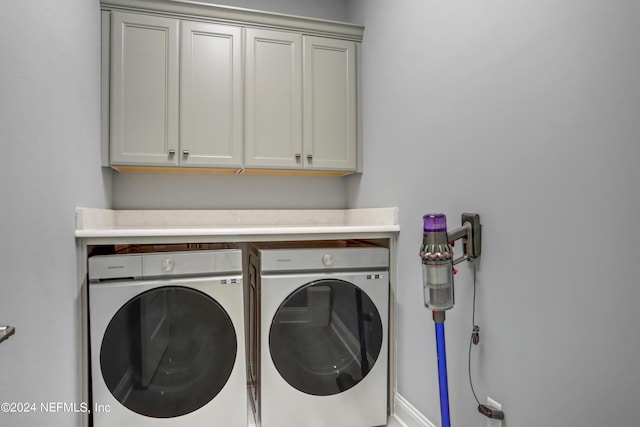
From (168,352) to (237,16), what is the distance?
1.86 meters

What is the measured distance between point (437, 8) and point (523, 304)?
4.06ft

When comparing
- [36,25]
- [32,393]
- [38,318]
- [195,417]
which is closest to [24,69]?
[36,25]

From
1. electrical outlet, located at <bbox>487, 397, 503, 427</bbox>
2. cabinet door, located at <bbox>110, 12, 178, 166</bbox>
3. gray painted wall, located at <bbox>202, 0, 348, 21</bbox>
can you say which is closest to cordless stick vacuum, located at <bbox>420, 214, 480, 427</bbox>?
electrical outlet, located at <bbox>487, 397, 503, 427</bbox>

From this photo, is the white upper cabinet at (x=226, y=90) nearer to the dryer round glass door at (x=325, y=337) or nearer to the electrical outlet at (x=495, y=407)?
the dryer round glass door at (x=325, y=337)

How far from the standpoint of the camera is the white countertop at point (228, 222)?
1706mm

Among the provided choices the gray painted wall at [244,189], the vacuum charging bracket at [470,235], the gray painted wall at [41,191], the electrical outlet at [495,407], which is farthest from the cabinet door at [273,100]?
the electrical outlet at [495,407]

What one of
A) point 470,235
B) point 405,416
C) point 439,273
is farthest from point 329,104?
point 405,416

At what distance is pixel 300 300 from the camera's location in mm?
1781

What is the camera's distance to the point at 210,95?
2.21 metres

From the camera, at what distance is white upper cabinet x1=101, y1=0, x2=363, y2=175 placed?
2080 mm

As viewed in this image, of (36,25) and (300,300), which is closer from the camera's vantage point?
(36,25)

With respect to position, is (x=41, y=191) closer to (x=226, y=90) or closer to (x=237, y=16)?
(x=226, y=90)

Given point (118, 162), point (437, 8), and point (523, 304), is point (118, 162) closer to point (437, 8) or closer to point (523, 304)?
point (437, 8)

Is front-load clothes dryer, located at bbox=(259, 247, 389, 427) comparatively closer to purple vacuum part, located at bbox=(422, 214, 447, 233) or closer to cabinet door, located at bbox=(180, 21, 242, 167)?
purple vacuum part, located at bbox=(422, 214, 447, 233)
